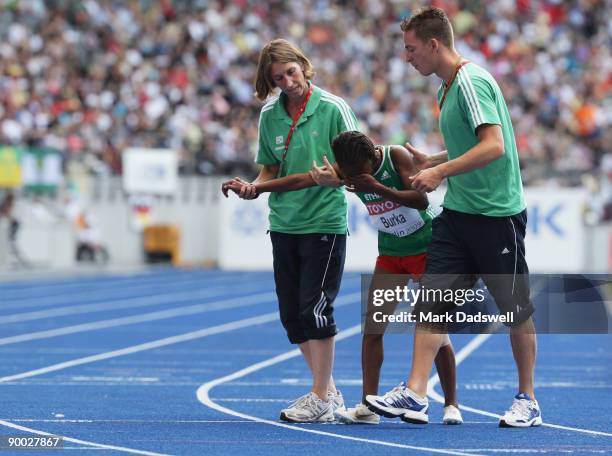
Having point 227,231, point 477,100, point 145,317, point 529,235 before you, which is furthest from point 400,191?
point 227,231

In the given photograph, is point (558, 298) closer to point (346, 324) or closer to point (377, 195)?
point (377, 195)

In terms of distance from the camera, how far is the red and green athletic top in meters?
7.39

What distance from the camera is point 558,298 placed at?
26.1 feet

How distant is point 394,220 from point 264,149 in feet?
2.89

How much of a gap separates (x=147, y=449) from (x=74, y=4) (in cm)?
2780

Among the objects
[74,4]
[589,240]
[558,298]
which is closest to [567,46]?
[589,240]

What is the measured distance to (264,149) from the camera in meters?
7.86

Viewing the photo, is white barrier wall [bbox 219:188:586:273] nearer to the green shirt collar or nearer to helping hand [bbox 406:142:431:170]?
the green shirt collar

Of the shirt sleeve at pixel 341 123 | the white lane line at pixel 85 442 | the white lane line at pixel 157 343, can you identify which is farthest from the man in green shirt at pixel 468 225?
the white lane line at pixel 157 343

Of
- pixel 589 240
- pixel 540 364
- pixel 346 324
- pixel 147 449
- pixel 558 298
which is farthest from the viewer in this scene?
pixel 589 240

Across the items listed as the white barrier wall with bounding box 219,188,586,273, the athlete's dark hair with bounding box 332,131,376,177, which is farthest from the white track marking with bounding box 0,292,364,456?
the white barrier wall with bounding box 219,188,586,273

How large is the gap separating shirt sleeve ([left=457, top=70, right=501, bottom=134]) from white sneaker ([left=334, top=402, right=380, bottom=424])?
158 centimetres

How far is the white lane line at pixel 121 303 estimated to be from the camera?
54.1 feet

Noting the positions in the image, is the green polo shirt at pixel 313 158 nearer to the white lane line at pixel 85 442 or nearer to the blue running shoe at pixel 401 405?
the blue running shoe at pixel 401 405
